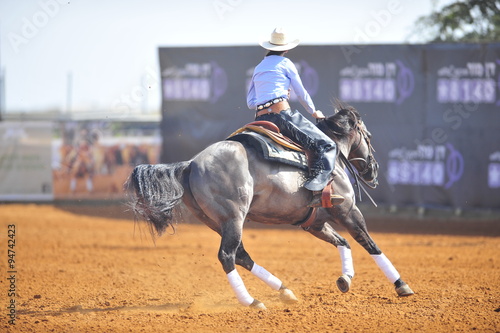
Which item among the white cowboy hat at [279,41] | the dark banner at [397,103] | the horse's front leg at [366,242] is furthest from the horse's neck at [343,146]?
the dark banner at [397,103]

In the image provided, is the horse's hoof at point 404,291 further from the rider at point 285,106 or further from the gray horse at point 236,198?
the rider at point 285,106

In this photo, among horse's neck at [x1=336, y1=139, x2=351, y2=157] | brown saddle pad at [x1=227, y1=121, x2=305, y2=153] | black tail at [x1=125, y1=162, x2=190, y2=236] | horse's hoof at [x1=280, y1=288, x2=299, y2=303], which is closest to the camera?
black tail at [x1=125, y1=162, x2=190, y2=236]

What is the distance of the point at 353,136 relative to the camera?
707 cm

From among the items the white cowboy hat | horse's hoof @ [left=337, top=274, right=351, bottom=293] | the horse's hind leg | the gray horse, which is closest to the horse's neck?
the gray horse

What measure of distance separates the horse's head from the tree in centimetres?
981

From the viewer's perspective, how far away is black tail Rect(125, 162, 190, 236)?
590cm

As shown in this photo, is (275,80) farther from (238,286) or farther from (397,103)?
(397,103)

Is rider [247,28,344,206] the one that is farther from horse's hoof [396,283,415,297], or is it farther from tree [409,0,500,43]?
tree [409,0,500,43]

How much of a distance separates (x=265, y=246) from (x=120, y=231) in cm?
364

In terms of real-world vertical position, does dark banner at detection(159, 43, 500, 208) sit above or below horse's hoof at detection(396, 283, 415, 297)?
above

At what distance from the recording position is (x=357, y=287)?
7488mm

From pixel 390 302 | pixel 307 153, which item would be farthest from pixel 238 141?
pixel 390 302

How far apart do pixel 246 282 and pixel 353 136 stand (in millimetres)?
2357

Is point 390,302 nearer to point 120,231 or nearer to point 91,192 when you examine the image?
point 120,231
